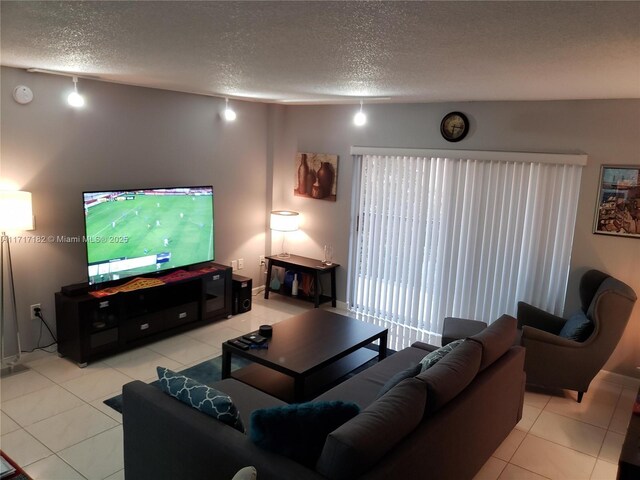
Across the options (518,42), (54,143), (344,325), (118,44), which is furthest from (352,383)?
(54,143)

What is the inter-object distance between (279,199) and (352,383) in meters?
3.67

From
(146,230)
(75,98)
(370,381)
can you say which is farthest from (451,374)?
(75,98)

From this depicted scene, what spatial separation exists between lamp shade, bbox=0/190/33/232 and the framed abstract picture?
3185mm

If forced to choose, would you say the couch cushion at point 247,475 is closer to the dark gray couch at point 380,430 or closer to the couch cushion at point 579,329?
the dark gray couch at point 380,430

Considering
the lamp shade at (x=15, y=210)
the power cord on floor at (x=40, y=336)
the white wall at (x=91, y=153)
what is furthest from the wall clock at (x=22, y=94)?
the power cord on floor at (x=40, y=336)

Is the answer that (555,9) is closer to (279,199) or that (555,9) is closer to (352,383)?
(352,383)

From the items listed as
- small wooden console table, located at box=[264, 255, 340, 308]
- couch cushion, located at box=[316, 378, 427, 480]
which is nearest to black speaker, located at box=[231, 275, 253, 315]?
small wooden console table, located at box=[264, 255, 340, 308]

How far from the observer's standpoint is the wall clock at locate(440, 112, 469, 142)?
16.1ft

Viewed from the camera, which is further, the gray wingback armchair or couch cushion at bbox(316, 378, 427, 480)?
the gray wingback armchair

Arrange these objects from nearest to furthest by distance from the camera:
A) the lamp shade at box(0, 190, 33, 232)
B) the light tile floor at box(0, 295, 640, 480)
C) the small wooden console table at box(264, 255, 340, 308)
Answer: the light tile floor at box(0, 295, 640, 480), the lamp shade at box(0, 190, 33, 232), the small wooden console table at box(264, 255, 340, 308)

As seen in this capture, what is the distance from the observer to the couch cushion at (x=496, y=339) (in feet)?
9.72

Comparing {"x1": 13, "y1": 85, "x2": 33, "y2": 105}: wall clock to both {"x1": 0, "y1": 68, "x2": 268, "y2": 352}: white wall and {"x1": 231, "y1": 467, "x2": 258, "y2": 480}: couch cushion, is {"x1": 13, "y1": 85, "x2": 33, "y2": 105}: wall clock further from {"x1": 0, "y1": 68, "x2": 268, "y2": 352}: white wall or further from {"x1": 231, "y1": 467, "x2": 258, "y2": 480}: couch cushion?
{"x1": 231, "y1": 467, "x2": 258, "y2": 480}: couch cushion

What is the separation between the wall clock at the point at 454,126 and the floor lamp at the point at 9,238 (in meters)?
3.83

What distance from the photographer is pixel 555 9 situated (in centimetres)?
162
